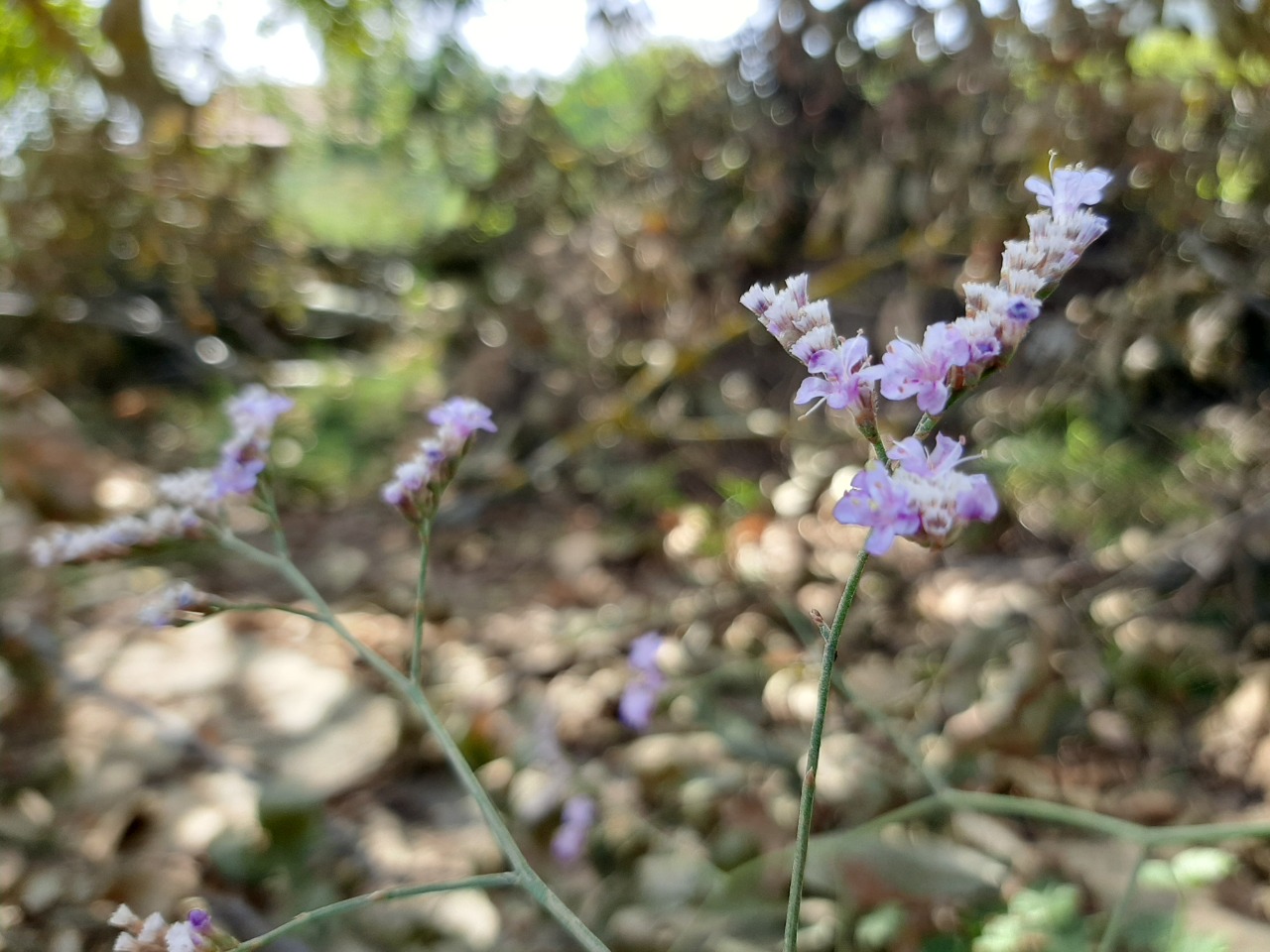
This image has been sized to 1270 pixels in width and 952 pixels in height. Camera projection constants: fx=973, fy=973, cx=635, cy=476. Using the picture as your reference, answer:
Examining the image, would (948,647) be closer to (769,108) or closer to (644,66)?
(769,108)

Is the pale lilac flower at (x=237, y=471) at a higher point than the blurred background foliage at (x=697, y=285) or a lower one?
lower

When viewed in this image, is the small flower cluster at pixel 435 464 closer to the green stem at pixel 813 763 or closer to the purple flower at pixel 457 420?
the purple flower at pixel 457 420

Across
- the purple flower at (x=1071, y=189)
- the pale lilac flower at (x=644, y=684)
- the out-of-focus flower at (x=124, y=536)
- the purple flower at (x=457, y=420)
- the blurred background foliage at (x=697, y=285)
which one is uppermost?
the blurred background foliage at (x=697, y=285)

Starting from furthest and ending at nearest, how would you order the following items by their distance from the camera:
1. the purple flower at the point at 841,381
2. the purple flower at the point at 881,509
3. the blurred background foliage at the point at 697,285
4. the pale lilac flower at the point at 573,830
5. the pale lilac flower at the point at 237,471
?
the blurred background foliage at the point at 697,285 → the pale lilac flower at the point at 573,830 → the pale lilac flower at the point at 237,471 → the purple flower at the point at 841,381 → the purple flower at the point at 881,509

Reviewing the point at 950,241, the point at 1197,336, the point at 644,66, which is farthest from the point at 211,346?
the point at 1197,336

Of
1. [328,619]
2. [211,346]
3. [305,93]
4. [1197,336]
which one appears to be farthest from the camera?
[305,93]

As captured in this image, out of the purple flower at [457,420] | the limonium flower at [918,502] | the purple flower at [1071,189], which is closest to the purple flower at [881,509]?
the limonium flower at [918,502]

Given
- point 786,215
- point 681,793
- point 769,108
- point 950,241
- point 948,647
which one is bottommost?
point 681,793
